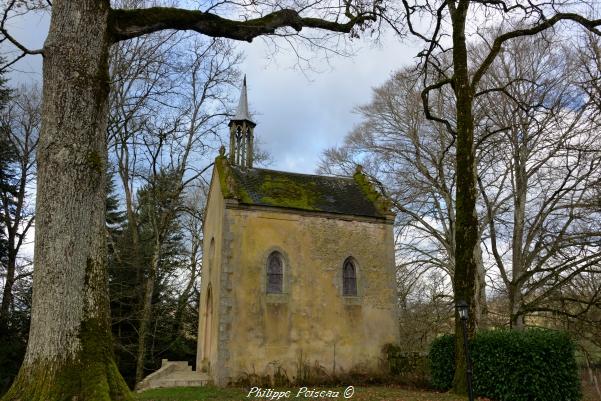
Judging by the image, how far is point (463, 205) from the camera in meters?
12.3

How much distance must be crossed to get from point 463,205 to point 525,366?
4143 millimetres

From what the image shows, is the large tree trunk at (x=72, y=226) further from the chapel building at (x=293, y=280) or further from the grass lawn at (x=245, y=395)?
the chapel building at (x=293, y=280)

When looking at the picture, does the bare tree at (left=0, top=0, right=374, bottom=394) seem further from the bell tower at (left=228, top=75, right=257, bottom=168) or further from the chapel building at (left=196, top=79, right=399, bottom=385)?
the bell tower at (left=228, top=75, right=257, bottom=168)

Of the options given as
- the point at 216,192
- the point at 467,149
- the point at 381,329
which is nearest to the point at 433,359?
the point at 381,329

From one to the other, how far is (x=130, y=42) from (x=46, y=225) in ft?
49.0

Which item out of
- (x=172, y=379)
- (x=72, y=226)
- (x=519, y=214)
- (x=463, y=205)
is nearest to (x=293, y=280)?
(x=172, y=379)

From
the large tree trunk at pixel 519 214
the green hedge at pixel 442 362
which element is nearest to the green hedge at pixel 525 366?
the green hedge at pixel 442 362

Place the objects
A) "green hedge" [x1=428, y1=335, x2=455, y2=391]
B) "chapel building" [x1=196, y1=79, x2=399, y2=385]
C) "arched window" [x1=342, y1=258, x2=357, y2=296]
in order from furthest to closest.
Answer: "arched window" [x1=342, y1=258, x2=357, y2=296] < "chapel building" [x1=196, y1=79, x2=399, y2=385] < "green hedge" [x1=428, y1=335, x2=455, y2=391]

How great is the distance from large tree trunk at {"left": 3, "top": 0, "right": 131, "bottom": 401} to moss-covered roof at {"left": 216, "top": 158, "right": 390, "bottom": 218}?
11369 millimetres

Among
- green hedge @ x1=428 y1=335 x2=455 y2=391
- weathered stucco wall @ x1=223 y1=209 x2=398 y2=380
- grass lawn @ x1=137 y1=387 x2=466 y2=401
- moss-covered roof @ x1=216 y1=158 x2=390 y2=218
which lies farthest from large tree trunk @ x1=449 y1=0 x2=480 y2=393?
moss-covered roof @ x1=216 y1=158 x2=390 y2=218

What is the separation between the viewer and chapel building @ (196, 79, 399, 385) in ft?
54.8

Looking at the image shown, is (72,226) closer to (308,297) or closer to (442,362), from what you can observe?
(442,362)

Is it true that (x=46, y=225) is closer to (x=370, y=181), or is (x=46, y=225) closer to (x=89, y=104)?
(x=89, y=104)

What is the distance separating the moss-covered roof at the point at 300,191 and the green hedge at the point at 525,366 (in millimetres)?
8239
